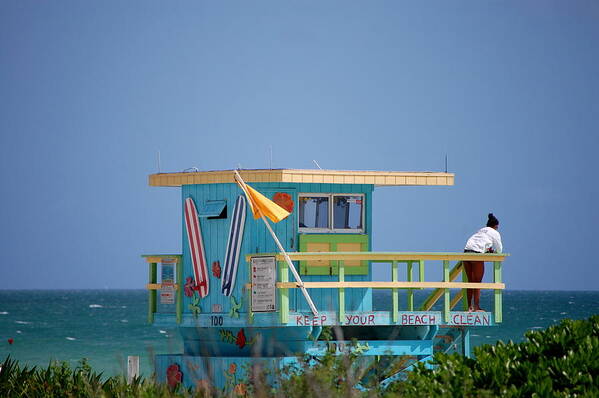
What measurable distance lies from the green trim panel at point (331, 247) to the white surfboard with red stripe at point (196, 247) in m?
1.72

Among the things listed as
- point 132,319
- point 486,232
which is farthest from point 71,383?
point 132,319

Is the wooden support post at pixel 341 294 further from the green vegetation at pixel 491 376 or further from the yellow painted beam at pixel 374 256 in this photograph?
the green vegetation at pixel 491 376

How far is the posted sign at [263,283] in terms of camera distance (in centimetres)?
2014

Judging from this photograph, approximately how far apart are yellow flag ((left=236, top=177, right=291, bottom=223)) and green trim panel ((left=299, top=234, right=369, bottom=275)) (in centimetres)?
86

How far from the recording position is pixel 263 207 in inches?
802

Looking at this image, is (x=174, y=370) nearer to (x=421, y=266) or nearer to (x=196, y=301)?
(x=196, y=301)

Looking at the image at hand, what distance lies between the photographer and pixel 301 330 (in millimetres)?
20516

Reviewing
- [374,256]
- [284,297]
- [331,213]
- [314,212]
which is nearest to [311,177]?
[314,212]

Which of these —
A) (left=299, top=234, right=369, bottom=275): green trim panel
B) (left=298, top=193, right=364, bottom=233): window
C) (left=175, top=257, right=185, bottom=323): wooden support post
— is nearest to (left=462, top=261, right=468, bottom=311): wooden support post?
(left=299, top=234, right=369, bottom=275): green trim panel

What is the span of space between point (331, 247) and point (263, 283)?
1623 mm

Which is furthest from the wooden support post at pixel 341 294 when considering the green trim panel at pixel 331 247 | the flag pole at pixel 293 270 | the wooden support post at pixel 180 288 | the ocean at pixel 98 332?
the ocean at pixel 98 332

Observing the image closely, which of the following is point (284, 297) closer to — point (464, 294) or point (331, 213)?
point (331, 213)

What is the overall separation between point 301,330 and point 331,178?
2478mm

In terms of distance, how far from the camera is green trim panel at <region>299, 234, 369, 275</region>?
2103 centimetres
